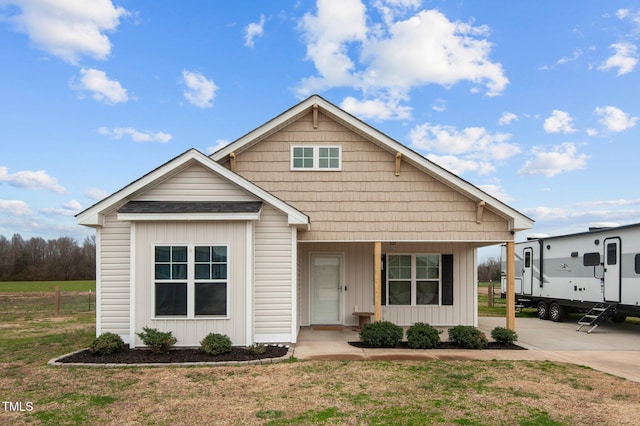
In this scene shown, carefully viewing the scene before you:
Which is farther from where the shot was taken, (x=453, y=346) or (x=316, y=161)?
(x=316, y=161)

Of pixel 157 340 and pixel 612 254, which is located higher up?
pixel 612 254

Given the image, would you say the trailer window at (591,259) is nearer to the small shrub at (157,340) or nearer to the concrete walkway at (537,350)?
the concrete walkway at (537,350)

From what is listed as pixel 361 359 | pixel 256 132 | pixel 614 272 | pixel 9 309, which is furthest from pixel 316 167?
pixel 9 309

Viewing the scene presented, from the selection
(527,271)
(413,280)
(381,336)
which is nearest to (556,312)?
(527,271)

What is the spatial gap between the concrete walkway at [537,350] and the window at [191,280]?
2.16m

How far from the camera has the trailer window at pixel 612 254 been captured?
1434cm

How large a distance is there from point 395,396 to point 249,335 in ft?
14.2

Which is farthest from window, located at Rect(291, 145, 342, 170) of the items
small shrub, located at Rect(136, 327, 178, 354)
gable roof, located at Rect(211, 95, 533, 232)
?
small shrub, located at Rect(136, 327, 178, 354)

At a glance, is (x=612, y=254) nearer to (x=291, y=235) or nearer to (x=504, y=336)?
(x=504, y=336)

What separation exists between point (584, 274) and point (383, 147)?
865cm

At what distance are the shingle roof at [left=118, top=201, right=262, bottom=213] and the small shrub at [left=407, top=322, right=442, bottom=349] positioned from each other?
15.3 feet

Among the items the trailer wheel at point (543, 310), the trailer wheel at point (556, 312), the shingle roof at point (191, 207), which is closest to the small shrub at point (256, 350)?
the shingle roof at point (191, 207)

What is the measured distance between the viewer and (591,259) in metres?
15.5

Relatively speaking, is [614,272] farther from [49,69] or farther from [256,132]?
[49,69]
